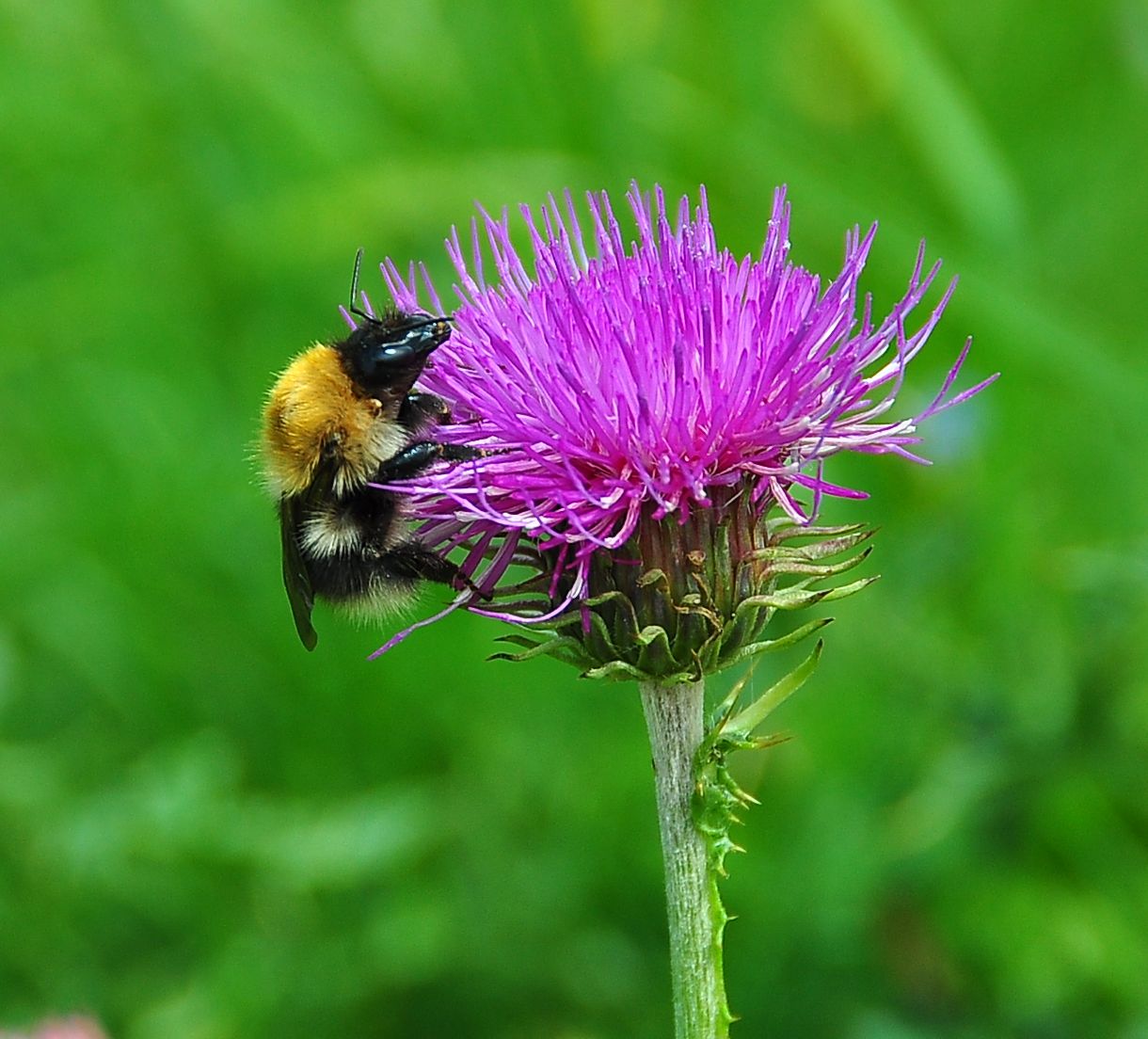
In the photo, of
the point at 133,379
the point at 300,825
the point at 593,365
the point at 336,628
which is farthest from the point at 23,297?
the point at 593,365

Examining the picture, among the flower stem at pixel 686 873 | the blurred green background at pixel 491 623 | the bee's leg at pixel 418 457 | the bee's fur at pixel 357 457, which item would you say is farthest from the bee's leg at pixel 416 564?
the blurred green background at pixel 491 623

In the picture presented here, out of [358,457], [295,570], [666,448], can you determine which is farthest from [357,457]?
[666,448]

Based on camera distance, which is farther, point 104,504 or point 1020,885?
point 104,504

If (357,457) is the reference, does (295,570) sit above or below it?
below

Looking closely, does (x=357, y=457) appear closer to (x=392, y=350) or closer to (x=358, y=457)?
(x=358, y=457)

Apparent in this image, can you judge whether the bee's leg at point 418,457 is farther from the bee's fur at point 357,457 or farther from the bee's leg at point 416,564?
the bee's leg at point 416,564

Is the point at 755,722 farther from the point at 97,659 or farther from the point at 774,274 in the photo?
the point at 97,659
